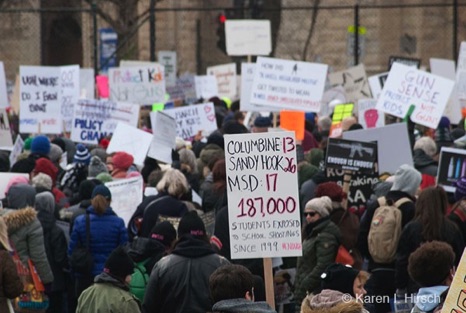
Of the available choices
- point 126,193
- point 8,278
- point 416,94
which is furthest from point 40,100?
point 8,278

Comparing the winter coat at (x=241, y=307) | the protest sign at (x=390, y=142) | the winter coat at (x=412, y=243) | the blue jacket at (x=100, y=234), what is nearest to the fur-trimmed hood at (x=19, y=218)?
the blue jacket at (x=100, y=234)

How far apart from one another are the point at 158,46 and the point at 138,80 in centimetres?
1508

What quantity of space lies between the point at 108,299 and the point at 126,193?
4.06m

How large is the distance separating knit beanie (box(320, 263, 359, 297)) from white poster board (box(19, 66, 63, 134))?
1113cm

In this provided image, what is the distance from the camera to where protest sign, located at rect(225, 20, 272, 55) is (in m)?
24.8

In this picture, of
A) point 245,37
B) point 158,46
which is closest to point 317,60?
point 158,46

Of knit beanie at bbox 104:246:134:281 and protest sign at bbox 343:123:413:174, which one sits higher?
protest sign at bbox 343:123:413:174

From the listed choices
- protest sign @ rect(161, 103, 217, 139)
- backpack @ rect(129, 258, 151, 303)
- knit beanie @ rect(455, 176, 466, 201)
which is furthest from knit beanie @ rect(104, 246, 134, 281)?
protest sign @ rect(161, 103, 217, 139)

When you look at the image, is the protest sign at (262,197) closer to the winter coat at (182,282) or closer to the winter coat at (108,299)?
the winter coat at (182,282)

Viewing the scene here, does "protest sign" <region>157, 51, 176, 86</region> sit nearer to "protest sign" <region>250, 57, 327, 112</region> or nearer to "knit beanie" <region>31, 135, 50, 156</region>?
"protest sign" <region>250, 57, 327, 112</region>

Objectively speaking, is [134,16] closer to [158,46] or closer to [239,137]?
[158,46]

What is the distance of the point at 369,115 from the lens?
18609 millimetres

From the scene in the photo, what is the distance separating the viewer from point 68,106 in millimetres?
19781

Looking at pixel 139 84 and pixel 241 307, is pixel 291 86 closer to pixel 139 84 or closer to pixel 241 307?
pixel 139 84
